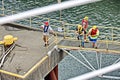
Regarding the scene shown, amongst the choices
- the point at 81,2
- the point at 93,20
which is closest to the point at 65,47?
the point at 81,2

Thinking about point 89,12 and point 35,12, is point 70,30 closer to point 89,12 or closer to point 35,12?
point 35,12

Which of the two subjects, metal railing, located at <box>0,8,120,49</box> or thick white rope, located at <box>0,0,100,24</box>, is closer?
thick white rope, located at <box>0,0,100,24</box>

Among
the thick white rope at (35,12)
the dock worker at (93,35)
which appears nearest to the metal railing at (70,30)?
the dock worker at (93,35)

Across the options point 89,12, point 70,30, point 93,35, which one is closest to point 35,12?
point 93,35

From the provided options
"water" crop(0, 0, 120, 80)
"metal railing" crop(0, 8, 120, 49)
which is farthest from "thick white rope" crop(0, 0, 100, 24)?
"water" crop(0, 0, 120, 80)

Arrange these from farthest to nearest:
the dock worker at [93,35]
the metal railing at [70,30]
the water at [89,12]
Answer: the water at [89,12], the metal railing at [70,30], the dock worker at [93,35]

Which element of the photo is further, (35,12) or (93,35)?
(93,35)

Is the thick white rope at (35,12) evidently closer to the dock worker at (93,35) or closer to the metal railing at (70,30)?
the metal railing at (70,30)

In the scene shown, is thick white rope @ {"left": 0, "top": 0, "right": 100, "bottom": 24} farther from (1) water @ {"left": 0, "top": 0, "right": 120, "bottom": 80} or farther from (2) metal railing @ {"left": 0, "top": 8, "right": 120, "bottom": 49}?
(1) water @ {"left": 0, "top": 0, "right": 120, "bottom": 80}

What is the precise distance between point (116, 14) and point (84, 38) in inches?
613

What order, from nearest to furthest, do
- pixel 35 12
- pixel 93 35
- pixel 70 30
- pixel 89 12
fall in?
pixel 35 12 → pixel 93 35 → pixel 70 30 → pixel 89 12

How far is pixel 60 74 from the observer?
659 inches

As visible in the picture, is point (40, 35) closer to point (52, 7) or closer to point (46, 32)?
point (46, 32)

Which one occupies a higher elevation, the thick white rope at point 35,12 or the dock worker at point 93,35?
the thick white rope at point 35,12
